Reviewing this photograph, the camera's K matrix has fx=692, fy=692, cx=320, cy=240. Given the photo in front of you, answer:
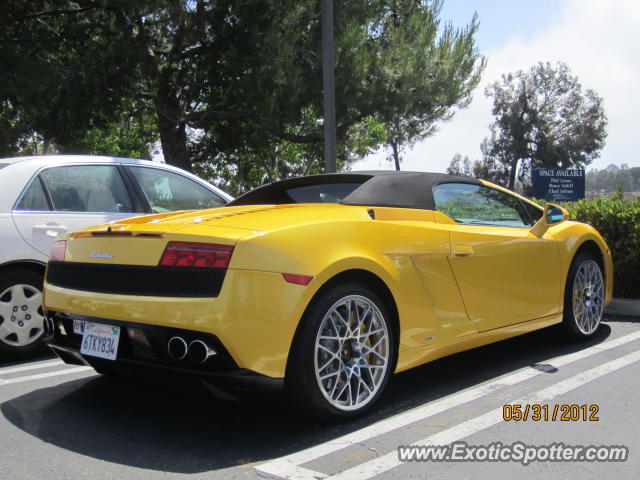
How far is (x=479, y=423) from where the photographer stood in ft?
11.7

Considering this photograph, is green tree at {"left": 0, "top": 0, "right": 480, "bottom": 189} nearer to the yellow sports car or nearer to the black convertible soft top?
the black convertible soft top

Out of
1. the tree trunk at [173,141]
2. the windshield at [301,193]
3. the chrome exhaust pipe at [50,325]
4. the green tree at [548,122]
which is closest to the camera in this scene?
the chrome exhaust pipe at [50,325]

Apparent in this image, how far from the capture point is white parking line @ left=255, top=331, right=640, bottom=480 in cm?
297

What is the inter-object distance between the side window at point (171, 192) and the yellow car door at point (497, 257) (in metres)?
2.33

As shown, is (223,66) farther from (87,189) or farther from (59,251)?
(59,251)

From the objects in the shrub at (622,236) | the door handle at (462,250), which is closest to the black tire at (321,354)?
the door handle at (462,250)

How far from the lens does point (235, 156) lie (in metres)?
24.3

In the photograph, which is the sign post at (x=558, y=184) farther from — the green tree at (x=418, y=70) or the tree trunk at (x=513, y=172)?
the tree trunk at (x=513, y=172)

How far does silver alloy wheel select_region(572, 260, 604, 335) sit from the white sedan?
3.02 meters

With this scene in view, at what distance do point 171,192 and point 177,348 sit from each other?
117 inches

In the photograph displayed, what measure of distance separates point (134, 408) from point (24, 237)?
190 centimetres

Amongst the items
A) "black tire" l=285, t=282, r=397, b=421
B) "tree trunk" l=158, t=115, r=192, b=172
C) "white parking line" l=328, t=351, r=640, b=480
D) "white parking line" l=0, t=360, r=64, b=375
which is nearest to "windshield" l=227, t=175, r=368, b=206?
"black tire" l=285, t=282, r=397, b=421

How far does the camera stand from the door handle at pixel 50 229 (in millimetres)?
5141
